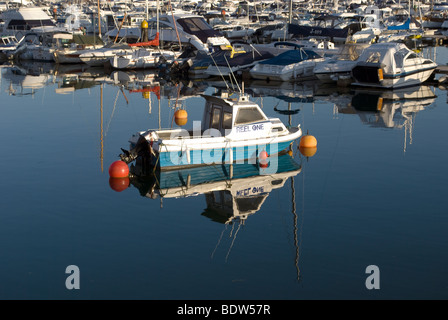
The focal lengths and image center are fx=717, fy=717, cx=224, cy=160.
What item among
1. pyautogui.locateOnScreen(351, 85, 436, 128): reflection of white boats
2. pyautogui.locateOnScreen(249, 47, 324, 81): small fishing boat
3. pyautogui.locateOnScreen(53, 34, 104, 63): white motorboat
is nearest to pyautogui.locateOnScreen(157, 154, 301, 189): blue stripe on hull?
pyautogui.locateOnScreen(351, 85, 436, 128): reflection of white boats

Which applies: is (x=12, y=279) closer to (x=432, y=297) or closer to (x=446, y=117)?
(x=432, y=297)

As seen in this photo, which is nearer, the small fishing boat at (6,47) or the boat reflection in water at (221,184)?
the boat reflection in water at (221,184)

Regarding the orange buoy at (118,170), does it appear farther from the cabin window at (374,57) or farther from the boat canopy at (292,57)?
the boat canopy at (292,57)

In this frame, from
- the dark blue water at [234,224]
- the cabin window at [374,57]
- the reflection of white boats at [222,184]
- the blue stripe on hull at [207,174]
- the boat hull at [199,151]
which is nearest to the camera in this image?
the dark blue water at [234,224]

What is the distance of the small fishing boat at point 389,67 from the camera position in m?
38.4

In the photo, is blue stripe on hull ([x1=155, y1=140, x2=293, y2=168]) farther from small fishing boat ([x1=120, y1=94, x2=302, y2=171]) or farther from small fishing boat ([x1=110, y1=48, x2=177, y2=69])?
small fishing boat ([x1=110, y1=48, x2=177, y2=69])

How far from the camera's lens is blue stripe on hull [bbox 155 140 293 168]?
74.5ft

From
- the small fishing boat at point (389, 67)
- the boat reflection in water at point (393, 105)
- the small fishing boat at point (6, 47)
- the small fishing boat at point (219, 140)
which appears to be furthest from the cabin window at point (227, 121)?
the small fishing boat at point (6, 47)

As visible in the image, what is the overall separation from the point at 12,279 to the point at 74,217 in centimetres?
412

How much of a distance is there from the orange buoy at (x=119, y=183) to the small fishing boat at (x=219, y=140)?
79 centimetres

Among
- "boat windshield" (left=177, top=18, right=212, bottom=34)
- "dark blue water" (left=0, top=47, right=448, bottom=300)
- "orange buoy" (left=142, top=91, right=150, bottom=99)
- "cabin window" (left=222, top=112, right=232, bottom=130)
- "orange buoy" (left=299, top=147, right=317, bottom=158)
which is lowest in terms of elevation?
"dark blue water" (left=0, top=47, right=448, bottom=300)

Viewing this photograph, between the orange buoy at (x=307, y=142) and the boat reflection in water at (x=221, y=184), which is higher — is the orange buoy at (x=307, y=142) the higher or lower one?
the higher one

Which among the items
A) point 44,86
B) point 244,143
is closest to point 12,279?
point 244,143

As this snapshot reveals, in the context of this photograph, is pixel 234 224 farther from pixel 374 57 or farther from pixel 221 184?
pixel 374 57
